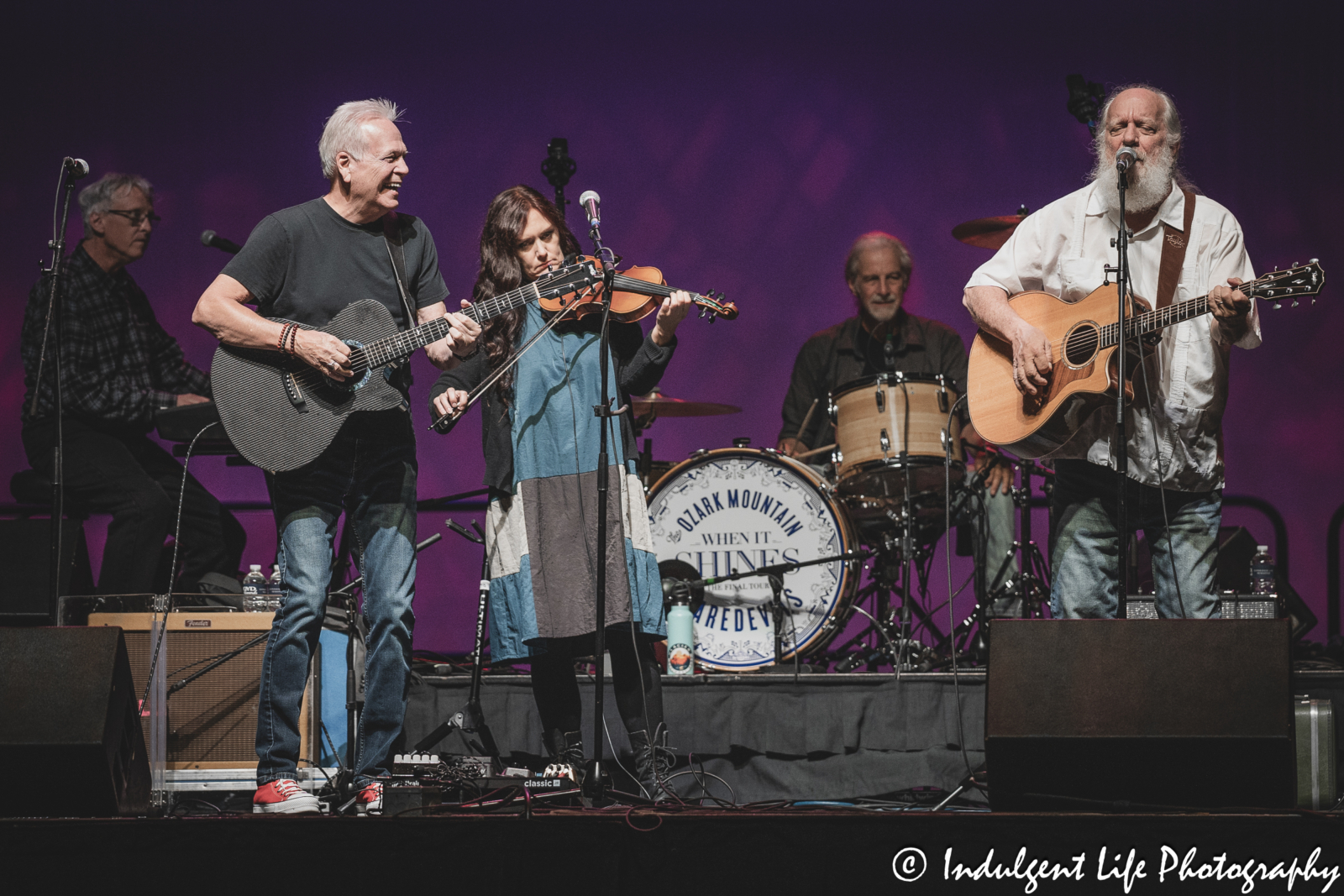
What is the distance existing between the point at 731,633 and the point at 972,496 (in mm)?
1291

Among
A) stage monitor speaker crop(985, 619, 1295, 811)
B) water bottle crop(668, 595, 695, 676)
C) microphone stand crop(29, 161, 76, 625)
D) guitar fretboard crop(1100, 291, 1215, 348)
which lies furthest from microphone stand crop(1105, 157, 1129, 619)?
microphone stand crop(29, 161, 76, 625)

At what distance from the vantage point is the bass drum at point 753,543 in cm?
555

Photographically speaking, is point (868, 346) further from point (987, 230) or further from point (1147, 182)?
point (1147, 182)

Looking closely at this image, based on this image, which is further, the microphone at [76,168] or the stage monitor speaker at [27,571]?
the stage monitor speaker at [27,571]

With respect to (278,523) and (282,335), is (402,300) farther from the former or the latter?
(278,523)

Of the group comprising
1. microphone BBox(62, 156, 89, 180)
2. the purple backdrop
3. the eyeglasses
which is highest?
the purple backdrop

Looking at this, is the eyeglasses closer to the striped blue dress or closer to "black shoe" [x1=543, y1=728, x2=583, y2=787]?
the striped blue dress

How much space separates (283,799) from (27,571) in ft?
7.55

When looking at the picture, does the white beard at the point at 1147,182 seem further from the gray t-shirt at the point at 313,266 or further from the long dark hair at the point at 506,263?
the gray t-shirt at the point at 313,266

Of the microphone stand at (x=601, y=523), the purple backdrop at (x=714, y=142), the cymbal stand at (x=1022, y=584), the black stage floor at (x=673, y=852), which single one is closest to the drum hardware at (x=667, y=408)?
the purple backdrop at (x=714, y=142)

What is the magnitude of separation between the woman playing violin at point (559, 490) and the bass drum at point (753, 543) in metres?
1.73

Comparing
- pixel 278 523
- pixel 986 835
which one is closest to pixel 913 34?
pixel 278 523

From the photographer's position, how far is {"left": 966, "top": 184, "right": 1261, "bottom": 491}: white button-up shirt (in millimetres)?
3615

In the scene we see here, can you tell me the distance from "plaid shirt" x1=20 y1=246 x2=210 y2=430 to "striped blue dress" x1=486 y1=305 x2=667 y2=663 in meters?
2.28
